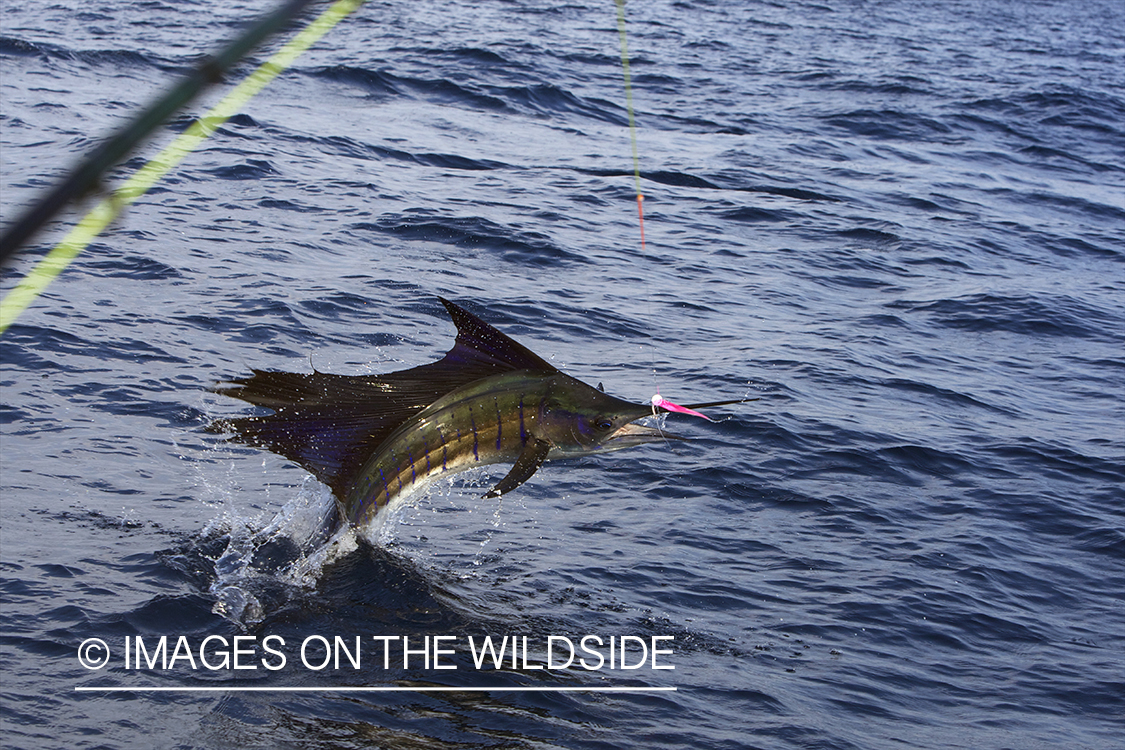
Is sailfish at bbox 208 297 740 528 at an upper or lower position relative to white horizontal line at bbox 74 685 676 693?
upper

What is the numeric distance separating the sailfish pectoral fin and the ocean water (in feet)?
3.65

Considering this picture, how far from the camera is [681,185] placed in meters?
17.3

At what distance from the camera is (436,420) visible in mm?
5523

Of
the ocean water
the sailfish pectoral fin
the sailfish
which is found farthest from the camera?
the ocean water

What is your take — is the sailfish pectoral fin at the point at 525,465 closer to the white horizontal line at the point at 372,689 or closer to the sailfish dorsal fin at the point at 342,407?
the sailfish dorsal fin at the point at 342,407

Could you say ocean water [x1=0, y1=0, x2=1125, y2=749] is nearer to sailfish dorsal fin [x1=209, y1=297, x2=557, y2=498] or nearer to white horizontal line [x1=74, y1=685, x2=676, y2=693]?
white horizontal line [x1=74, y1=685, x2=676, y2=693]

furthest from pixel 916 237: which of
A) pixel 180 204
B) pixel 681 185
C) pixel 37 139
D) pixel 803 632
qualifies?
pixel 37 139

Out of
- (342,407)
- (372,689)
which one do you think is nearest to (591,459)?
(342,407)

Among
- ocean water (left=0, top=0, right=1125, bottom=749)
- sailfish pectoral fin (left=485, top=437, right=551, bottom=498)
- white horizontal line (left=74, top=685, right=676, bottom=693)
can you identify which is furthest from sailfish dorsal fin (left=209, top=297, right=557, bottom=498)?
white horizontal line (left=74, top=685, right=676, bottom=693)

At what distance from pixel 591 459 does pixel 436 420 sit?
11.1 feet

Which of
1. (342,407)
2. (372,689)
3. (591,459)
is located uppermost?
(342,407)

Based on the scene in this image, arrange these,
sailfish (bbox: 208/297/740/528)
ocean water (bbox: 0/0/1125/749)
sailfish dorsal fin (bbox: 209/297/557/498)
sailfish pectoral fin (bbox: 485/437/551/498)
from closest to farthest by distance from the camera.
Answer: sailfish pectoral fin (bbox: 485/437/551/498)
sailfish (bbox: 208/297/740/528)
sailfish dorsal fin (bbox: 209/297/557/498)
ocean water (bbox: 0/0/1125/749)

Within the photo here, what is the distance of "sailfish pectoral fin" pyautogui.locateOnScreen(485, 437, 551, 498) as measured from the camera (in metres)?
5.09

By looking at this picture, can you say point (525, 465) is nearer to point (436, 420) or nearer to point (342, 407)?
point (436, 420)
